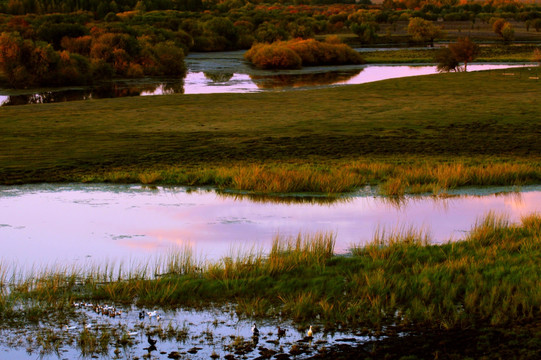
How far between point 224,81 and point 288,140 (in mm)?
19395

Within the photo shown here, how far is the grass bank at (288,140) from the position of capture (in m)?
15.5

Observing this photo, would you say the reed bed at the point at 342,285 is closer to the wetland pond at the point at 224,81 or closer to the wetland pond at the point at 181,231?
the wetland pond at the point at 181,231

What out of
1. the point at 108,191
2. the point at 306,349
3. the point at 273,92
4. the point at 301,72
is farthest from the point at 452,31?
the point at 306,349

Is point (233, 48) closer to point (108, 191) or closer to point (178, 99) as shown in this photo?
point (178, 99)

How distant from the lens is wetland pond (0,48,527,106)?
3353cm

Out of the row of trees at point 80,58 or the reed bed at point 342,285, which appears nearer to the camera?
the reed bed at point 342,285

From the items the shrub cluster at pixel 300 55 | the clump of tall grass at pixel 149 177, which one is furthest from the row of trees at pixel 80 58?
the clump of tall grass at pixel 149 177

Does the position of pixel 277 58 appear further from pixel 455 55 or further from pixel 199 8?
pixel 199 8

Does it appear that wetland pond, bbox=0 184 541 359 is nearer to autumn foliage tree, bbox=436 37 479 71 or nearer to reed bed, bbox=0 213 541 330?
reed bed, bbox=0 213 541 330

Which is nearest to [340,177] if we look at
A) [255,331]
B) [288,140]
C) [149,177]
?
[149,177]

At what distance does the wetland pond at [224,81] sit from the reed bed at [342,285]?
22962 mm

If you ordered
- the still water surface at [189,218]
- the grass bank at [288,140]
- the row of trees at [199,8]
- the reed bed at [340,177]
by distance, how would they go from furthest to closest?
the row of trees at [199,8] → the grass bank at [288,140] → the reed bed at [340,177] → the still water surface at [189,218]

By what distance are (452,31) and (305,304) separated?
9226cm

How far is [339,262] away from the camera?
9.55 m
